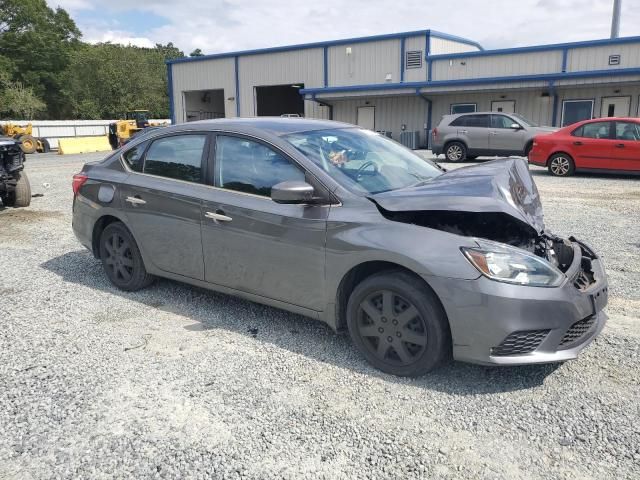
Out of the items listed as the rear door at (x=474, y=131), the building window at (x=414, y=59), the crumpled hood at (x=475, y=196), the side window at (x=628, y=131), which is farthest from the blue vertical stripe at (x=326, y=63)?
the crumpled hood at (x=475, y=196)

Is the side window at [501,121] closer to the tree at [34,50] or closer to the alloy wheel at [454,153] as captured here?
the alloy wheel at [454,153]

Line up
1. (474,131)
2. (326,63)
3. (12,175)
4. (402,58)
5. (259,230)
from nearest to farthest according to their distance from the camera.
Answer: (259,230), (12,175), (474,131), (402,58), (326,63)

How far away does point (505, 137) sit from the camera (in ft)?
58.6

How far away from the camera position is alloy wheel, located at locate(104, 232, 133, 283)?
5.16 meters

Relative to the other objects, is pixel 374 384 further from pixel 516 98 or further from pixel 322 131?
pixel 516 98

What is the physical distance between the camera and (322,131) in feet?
14.6

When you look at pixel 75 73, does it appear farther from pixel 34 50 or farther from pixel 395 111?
pixel 395 111

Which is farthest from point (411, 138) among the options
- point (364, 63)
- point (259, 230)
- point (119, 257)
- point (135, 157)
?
point (259, 230)

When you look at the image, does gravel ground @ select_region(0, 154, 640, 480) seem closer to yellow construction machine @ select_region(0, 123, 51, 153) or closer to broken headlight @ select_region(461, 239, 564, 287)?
broken headlight @ select_region(461, 239, 564, 287)

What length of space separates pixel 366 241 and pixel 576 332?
4.51 feet

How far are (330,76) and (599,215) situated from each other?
24342 millimetres

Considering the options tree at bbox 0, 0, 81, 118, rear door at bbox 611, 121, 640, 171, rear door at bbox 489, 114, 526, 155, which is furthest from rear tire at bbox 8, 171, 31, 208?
tree at bbox 0, 0, 81, 118

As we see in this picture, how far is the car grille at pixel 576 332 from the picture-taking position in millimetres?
3262

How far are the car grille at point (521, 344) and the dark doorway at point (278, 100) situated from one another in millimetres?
32055
